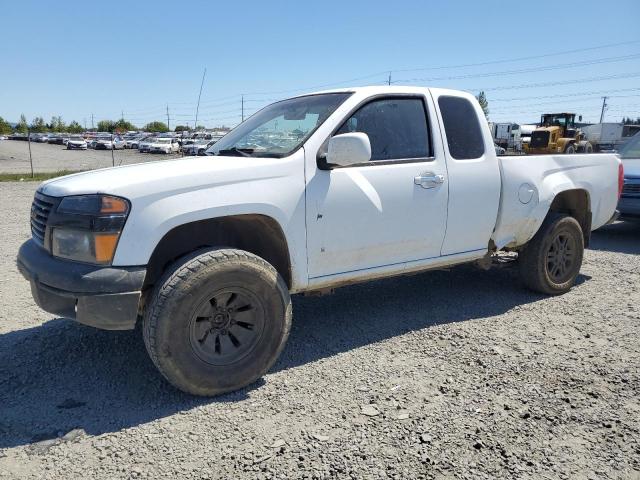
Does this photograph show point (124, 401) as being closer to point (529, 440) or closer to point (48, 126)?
point (529, 440)

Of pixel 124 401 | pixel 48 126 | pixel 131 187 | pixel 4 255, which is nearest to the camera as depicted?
pixel 131 187

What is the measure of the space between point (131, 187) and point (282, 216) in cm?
95

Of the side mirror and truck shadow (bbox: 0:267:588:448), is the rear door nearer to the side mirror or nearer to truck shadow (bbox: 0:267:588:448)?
truck shadow (bbox: 0:267:588:448)

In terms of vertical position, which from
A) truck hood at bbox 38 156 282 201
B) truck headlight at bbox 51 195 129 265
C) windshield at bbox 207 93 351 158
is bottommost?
truck headlight at bbox 51 195 129 265

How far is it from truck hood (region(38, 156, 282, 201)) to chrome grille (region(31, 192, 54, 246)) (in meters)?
0.05

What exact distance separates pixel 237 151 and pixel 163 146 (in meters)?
45.7

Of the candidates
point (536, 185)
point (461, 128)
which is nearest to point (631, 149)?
point (536, 185)

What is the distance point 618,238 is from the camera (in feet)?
27.6

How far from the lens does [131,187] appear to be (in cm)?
289

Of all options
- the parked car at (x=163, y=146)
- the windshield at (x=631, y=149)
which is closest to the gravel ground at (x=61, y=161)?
the parked car at (x=163, y=146)

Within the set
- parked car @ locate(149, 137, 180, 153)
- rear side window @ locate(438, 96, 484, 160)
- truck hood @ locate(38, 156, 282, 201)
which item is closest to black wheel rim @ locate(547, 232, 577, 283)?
rear side window @ locate(438, 96, 484, 160)

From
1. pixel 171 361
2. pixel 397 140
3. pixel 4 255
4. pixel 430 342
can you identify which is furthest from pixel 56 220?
pixel 4 255

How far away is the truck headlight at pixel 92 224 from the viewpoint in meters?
2.82

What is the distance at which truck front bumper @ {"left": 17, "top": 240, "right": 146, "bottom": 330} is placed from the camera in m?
2.81
